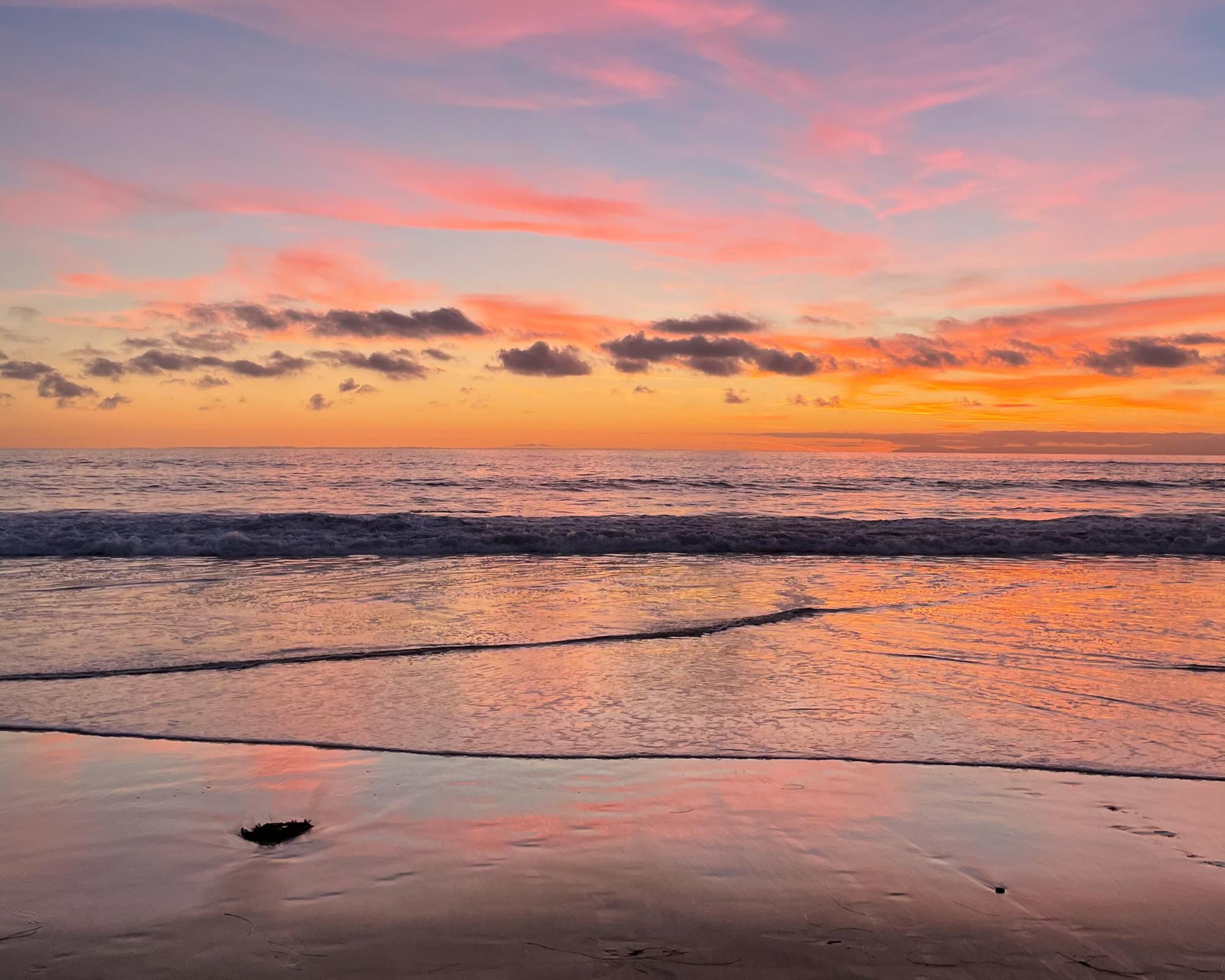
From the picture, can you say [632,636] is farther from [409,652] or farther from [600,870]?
[600,870]

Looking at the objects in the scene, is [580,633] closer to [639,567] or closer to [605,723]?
[605,723]

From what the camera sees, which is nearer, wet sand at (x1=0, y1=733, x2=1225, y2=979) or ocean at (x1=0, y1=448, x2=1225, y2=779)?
wet sand at (x1=0, y1=733, x2=1225, y2=979)

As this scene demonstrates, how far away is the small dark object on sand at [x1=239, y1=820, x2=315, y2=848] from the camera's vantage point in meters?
4.02

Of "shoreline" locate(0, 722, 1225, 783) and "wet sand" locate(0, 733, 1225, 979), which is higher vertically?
"wet sand" locate(0, 733, 1225, 979)

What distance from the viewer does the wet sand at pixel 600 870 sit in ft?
10.0

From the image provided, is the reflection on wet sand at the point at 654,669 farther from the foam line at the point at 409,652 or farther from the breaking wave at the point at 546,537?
the breaking wave at the point at 546,537

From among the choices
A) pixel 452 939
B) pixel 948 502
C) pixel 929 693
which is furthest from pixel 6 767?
pixel 948 502

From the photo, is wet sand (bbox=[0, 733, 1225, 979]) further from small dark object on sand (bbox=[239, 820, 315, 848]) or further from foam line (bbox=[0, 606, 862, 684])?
foam line (bbox=[0, 606, 862, 684])

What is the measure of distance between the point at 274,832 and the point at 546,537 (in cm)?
1659

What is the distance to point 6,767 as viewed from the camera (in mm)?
5074

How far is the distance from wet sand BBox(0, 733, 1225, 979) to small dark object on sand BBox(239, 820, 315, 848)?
0.09m

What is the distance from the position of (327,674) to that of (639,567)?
9.22m

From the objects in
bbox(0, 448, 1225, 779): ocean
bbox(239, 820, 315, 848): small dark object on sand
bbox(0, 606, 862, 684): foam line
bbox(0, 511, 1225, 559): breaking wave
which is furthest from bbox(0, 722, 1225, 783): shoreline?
bbox(0, 511, 1225, 559): breaking wave

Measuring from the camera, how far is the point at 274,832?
4.09 m
